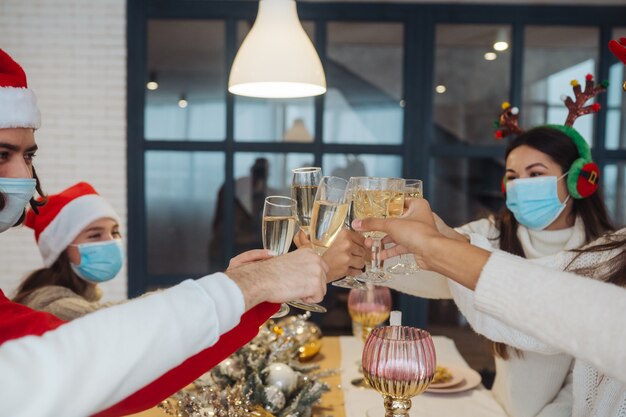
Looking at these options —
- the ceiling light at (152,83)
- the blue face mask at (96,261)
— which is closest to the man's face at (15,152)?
the blue face mask at (96,261)

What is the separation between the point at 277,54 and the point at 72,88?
2.80 m

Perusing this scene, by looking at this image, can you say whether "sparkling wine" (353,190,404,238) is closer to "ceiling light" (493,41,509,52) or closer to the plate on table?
the plate on table

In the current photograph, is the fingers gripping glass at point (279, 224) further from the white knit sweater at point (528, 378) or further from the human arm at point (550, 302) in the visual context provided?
the white knit sweater at point (528, 378)

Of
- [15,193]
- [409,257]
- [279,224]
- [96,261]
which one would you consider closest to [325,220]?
[279,224]

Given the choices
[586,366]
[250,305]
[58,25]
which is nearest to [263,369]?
[250,305]

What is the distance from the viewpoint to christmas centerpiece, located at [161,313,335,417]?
155cm

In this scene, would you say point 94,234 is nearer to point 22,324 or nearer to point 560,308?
point 22,324

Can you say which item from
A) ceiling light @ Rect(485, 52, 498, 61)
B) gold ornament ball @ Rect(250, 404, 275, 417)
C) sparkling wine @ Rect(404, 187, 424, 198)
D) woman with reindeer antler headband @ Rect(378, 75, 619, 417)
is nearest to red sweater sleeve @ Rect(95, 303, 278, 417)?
gold ornament ball @ Rect(250, 404, 275, 417)

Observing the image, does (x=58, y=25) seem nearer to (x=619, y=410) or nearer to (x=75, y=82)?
(x=75, y=82)

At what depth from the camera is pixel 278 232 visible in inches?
57.8

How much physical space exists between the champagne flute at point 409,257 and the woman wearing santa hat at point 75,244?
1433mm

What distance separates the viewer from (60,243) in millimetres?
2549

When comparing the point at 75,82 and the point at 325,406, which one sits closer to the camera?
the point at 325,406

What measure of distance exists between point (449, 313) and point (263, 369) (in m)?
3.23
